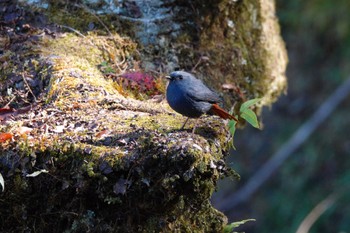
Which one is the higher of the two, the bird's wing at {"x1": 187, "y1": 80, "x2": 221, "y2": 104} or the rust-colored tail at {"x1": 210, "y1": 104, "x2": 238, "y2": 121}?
the bird's wing at {"x1": 187, "y1": 80, "x2": 221, "y2": 104}

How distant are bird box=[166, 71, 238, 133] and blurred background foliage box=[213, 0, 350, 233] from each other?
569 centimetres

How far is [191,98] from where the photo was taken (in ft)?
11.5

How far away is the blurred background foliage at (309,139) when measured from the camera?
9.22 metres

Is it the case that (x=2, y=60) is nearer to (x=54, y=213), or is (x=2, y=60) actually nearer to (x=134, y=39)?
(x=134, y=39)

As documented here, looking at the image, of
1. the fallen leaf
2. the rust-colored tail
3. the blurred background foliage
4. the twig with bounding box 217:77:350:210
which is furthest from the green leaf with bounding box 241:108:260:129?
the twig with bounding box 217:77:350:210

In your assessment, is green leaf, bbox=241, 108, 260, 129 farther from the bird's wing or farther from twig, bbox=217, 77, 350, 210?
twig, bbox=217, 77, 350, 210

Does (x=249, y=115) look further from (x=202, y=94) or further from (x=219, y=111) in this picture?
(x=202, y=94)

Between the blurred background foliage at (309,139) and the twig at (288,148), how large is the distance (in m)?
0.08

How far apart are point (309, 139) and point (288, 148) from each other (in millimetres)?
347

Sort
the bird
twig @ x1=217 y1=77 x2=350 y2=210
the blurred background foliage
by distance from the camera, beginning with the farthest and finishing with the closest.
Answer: twig @ x1=217 y1=77 x2=350 y2=210 < the blurred background foliage < the bird

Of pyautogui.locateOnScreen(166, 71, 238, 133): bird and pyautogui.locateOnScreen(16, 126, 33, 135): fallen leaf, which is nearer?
pyautogui.locateOnScreen(16, 126, 33, 135): fallen leaf

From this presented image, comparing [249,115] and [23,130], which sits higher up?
[249,115]

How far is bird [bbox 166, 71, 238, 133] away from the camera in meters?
3.46

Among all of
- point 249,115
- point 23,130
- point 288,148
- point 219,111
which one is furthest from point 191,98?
point 288,148
